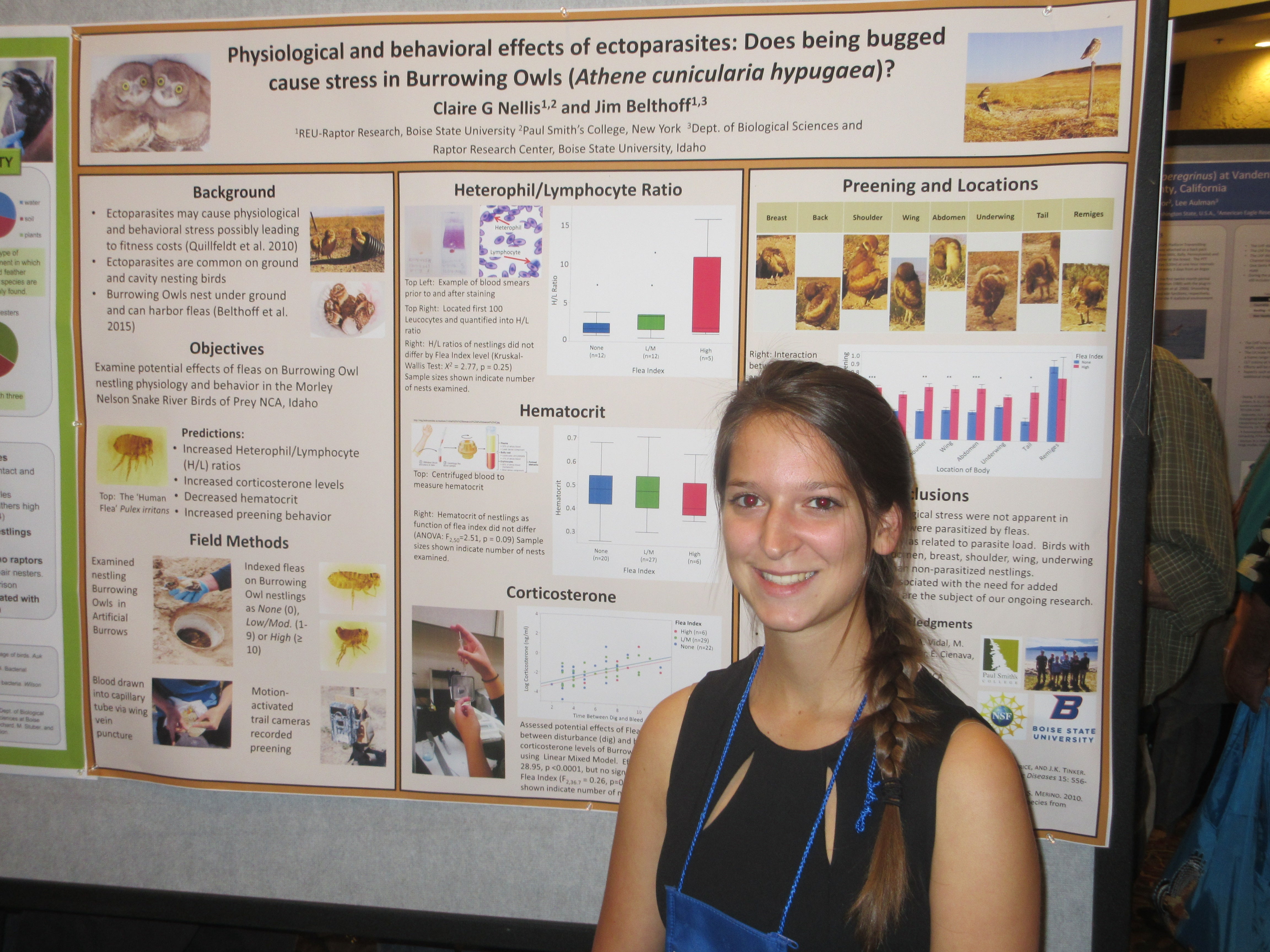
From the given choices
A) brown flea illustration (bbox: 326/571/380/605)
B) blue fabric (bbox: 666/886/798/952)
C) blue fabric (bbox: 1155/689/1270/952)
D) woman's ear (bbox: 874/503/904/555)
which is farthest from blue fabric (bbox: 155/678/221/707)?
blue fabric (bbox: 1155/689/1270/952)

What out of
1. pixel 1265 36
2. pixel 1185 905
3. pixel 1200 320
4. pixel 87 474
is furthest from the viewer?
pixel 1265 36

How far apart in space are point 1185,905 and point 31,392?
103 inches

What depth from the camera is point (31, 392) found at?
1.45 m

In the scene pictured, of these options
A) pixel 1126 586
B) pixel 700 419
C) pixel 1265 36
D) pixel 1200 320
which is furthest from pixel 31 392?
pixel 1265 36

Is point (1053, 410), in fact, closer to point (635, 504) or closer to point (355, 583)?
point (635, 504)

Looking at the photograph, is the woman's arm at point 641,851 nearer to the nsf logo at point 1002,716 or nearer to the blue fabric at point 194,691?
the nsf logo at point 1002,716

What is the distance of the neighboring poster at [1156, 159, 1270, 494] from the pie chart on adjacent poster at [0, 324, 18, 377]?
353 cm

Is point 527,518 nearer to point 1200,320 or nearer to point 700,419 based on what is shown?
point 700,419

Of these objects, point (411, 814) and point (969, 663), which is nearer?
point (969, 663)

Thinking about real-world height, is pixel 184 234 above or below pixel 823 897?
above

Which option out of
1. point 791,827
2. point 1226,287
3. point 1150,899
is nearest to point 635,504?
point 791,827

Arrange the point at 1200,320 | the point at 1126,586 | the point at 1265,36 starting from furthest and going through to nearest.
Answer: the point at 1265,36
the point at 1200,320
the point at 1126,586

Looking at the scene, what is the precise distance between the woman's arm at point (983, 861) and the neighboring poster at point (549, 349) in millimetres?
439

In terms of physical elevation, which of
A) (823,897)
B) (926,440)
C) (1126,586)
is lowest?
(823,897)
